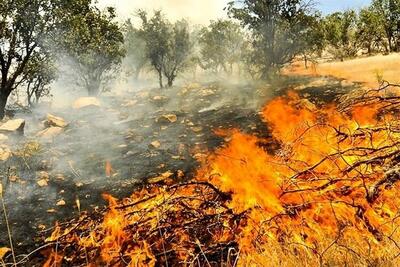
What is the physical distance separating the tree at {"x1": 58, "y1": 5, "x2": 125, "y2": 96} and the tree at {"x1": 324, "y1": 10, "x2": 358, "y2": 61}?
24696 mm

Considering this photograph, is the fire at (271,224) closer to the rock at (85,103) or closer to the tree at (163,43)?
the rock at (85,103)

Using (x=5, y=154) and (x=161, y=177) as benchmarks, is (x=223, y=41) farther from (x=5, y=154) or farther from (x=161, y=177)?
(x=161, y=177)

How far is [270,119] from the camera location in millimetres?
14836

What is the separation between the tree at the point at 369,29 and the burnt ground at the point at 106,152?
20848mm

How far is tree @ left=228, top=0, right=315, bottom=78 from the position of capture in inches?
1062

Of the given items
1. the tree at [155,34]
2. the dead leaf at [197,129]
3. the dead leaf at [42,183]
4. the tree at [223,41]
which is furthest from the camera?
the tree at [223,41]

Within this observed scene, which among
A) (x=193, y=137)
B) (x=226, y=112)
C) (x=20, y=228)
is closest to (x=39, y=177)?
(x=20, y=228)

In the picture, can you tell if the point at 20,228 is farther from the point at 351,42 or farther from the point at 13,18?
the point at 351,42

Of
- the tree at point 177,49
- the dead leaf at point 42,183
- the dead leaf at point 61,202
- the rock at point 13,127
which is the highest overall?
the tree at point 177,49

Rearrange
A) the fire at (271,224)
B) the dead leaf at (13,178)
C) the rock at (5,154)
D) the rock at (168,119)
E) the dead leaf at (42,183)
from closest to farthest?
1. the fire at (271,224)
2. the dead leaf at (42,183)
3. the dead leaf at (13,178)
4. the rock at (5,154)
5. the rock at (168,119)

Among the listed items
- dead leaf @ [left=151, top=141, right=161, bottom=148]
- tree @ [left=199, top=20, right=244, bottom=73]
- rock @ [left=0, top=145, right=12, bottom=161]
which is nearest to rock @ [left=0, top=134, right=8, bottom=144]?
rock @ [left=0, top=145, right=12, bottom=161]

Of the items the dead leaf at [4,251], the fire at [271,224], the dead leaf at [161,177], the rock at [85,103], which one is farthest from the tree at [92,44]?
the fire at [271,224]

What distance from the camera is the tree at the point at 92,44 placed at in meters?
22.3

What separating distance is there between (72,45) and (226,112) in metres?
11.4
